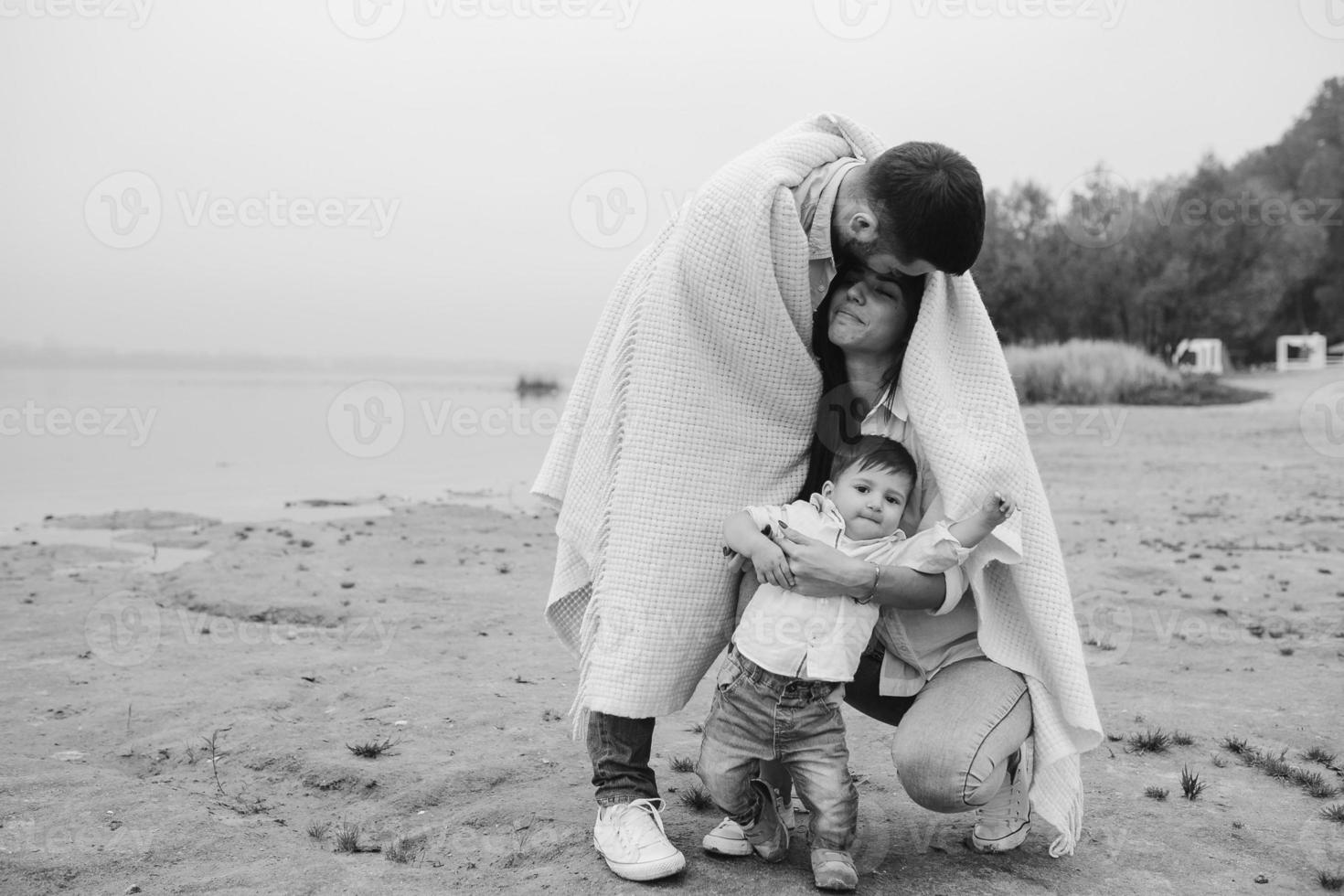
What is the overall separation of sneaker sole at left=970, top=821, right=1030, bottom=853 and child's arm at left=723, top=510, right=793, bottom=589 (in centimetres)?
103

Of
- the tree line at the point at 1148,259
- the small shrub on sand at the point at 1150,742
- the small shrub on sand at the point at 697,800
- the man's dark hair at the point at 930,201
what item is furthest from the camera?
the tree line at the point at 1148,259

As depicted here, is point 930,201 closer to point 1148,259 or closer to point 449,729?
point 449,729

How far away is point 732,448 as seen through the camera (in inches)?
129

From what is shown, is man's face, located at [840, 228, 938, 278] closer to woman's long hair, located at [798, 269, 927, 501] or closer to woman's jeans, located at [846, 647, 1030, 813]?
woman's long hair, located at [798, 269, 927, 501]

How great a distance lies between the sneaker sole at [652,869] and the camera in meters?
3.02

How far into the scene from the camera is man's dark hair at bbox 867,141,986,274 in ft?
9.50

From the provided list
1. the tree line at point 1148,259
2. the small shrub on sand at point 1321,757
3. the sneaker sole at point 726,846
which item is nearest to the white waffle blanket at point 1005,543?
the sneaker sole at point 726,846

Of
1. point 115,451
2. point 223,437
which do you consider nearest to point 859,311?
point 115,451

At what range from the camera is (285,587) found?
7031 mm

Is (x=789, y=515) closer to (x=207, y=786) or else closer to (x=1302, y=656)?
(x=207, y=786)

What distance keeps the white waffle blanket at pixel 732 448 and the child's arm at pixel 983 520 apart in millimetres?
58

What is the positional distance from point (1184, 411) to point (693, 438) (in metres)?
20.8

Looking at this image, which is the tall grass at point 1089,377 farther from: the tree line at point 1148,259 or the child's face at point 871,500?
the child's face at point 871,500

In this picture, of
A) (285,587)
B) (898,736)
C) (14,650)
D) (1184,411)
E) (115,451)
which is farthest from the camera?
(1184,411)
